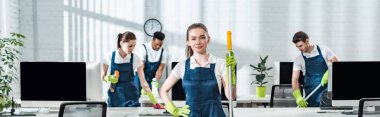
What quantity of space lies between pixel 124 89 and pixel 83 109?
1.23 meters

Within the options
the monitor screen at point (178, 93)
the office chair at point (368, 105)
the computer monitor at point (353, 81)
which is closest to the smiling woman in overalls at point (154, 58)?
the monitor screen at point (178, 93)

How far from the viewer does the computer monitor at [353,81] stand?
10.6ft

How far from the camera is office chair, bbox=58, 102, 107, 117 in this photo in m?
2.66

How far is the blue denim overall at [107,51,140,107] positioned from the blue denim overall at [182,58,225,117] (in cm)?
156

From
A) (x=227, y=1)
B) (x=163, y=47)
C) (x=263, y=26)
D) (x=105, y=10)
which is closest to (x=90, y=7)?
(x=105, y=10)

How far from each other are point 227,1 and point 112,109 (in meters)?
3.27

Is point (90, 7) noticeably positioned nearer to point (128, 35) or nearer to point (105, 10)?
point (105, 10)

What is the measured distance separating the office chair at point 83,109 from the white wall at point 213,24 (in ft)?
12.4

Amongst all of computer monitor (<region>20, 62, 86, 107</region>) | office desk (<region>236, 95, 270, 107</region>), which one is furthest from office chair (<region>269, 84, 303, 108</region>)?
computer monitor (<region>20, 62, 86, 107</region>)

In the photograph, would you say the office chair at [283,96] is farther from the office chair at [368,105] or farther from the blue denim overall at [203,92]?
the blue denim overall at [203,92]

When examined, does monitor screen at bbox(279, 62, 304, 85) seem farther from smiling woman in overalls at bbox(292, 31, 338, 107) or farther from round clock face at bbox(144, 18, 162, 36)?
round clock face at bbox(144, 18, 162, 36)

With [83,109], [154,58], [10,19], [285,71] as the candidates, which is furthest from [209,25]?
[83,109]

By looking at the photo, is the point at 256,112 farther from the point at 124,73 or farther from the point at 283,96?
the point at 124,73

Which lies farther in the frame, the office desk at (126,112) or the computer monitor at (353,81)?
the office desk at (126,112)
